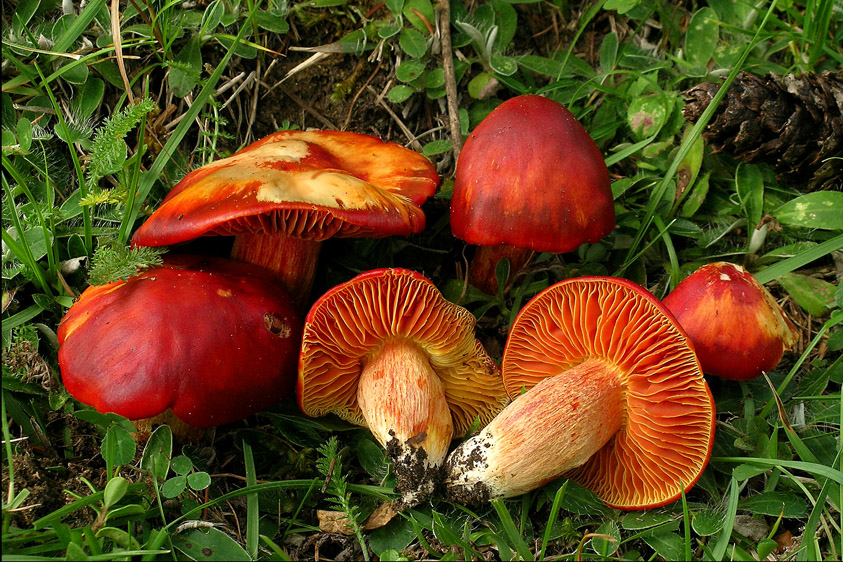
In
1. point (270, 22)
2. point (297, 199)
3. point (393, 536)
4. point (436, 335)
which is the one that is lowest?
point (393, 536)

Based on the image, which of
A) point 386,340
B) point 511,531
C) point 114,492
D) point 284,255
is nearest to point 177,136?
point 284,255

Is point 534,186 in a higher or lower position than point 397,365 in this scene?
higher

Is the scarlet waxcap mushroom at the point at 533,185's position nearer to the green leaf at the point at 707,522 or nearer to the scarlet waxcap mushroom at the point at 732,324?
the scarlet waxcap mushroom at the point at 732,324

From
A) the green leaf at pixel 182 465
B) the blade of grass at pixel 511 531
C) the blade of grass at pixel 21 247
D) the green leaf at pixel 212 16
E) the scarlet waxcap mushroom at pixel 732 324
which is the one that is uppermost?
the green leaf at pixel 212 16

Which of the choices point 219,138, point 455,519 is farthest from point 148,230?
point 455,519

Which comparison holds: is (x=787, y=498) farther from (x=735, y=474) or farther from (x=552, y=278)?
(x=552, y=278)

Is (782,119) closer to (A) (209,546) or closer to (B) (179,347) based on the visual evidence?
(B) (179,347)

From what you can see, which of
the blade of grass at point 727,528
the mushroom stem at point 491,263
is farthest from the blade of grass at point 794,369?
the mushroom stem at point 491,263
